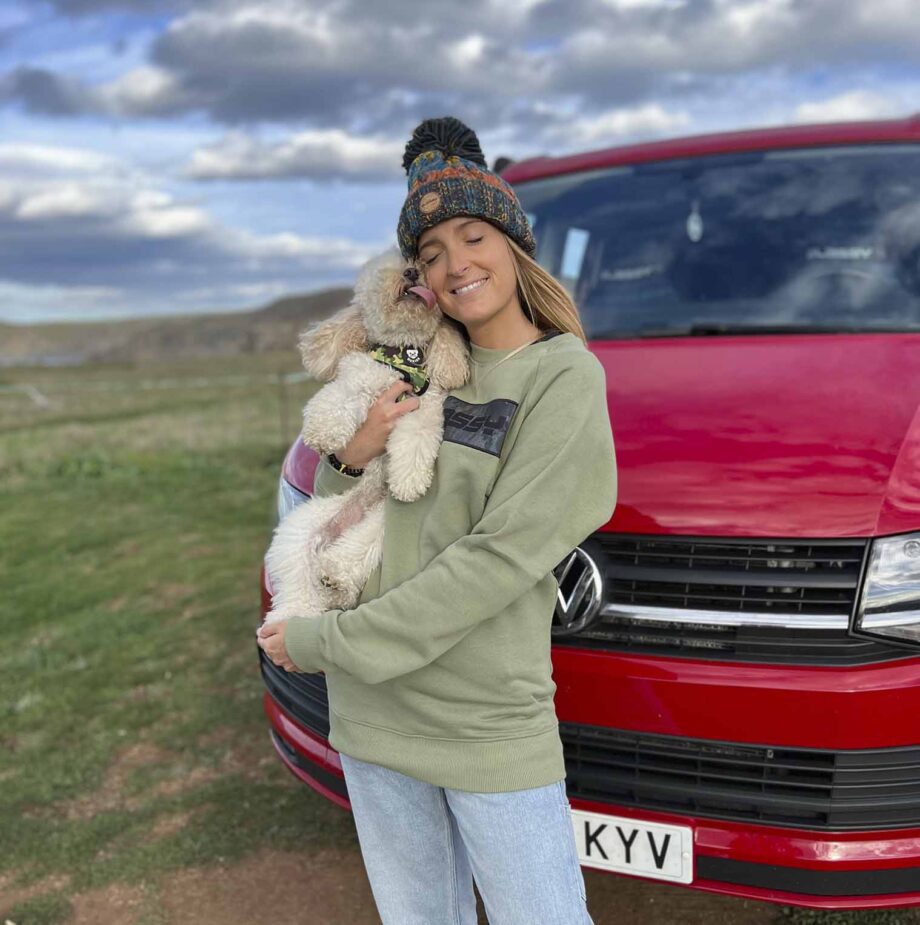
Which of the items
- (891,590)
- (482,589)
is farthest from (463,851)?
(891,590)

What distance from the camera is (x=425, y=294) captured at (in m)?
1.75

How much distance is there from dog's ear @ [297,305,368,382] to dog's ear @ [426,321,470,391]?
165 millimetres

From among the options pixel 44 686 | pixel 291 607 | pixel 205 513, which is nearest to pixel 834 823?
pixel 291 607

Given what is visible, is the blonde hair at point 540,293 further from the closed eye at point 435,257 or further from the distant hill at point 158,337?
the distant hill at point 158,337

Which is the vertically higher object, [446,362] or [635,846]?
[446,362]

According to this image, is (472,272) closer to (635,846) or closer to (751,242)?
(635,846)

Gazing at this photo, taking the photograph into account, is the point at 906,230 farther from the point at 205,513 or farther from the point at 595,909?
the point at 205,513

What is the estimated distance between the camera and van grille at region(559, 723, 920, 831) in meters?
1.95

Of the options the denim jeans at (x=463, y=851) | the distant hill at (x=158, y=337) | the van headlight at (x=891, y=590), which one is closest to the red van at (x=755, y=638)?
the van headlight at (x=891, y=590)

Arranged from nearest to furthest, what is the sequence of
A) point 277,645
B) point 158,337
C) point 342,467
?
point 277,645
point 342,467
point 158,337

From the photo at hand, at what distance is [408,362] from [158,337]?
8274cm

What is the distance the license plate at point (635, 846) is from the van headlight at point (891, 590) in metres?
0.61

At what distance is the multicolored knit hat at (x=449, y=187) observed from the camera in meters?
1.72

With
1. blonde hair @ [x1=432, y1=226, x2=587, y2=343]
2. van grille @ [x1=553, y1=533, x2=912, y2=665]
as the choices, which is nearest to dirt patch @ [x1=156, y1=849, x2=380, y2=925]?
van grille @ [x1=553, y1=533, x2=912, y2=665]
